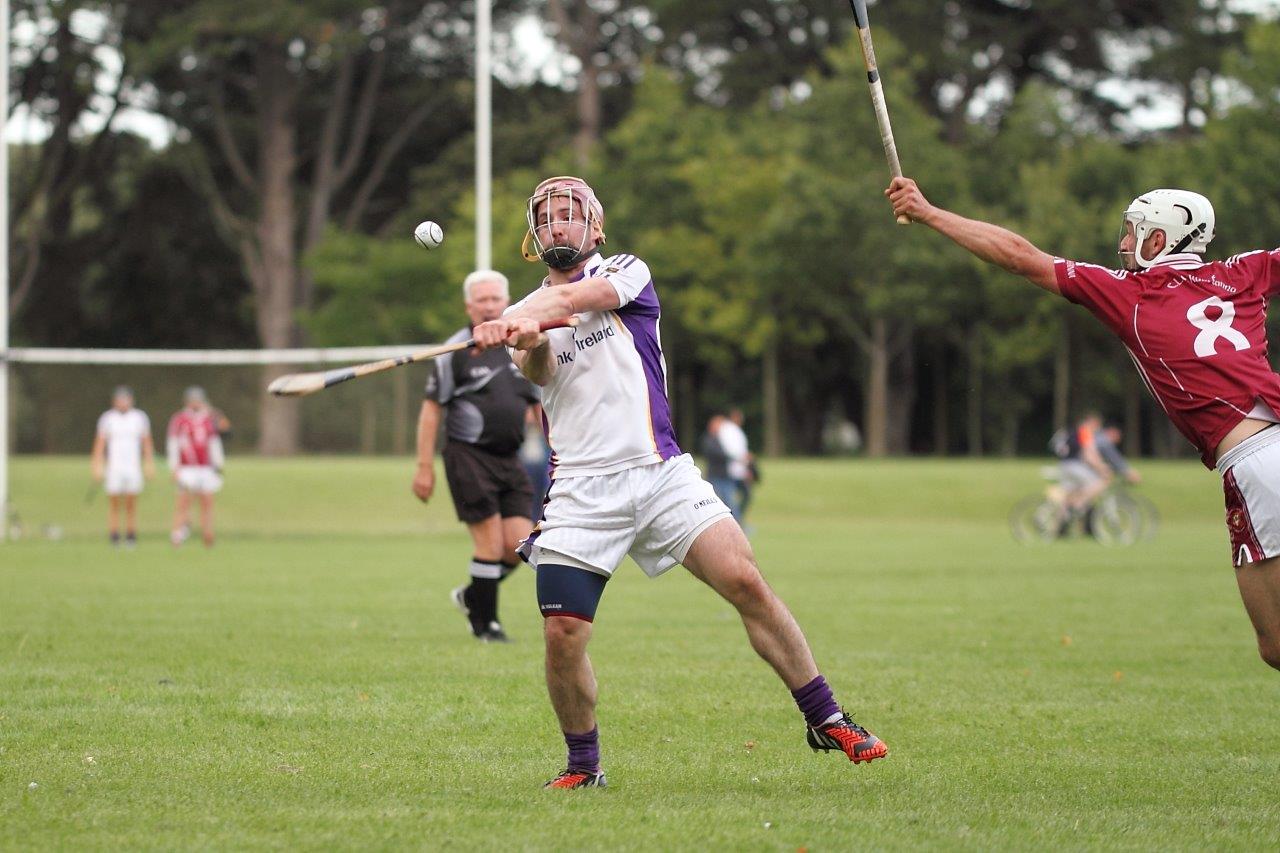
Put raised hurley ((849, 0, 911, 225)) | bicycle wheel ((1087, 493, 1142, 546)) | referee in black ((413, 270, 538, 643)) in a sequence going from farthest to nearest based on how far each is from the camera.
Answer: bicycle wheel ((1087, 493, 1142, 546))
referee in black ((413, 270, 538, 643))
raised hurley ((849, 0, 911, 225))

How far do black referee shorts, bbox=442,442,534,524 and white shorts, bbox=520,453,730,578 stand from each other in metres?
4.95

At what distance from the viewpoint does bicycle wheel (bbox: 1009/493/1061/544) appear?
27.0 m

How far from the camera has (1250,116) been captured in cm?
3978

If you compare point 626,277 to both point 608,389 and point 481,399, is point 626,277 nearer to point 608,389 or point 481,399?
point 608,389

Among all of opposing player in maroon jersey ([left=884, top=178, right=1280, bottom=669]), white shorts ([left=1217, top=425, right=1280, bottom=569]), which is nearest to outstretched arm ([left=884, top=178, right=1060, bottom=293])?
opposing player in maroon jersey ([left=884, top=178, right=1280, bottom=669])

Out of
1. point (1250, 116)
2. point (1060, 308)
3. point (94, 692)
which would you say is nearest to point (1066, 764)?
point (94, 692)

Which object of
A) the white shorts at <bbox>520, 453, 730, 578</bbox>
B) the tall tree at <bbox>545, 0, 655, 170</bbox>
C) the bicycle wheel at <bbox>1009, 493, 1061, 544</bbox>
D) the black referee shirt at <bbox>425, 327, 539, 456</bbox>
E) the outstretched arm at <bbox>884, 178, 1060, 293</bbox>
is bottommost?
the bicycle wheel at <bbox>1009, 493, 1061, 544</bbox>

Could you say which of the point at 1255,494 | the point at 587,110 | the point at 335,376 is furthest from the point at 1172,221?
the point at 587,110

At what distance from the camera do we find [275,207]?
161ft

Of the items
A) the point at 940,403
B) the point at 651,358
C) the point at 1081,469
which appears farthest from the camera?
the point at 940,403

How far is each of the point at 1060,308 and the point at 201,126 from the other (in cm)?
2480

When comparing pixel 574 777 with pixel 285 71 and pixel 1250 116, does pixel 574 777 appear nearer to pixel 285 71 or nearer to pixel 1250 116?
pixel 1250 116

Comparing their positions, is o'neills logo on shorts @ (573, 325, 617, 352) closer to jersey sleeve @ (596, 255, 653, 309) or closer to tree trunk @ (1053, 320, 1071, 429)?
jersey sleeve @ (596, 255, 653, 309)

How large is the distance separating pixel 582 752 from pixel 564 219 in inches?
78.5
